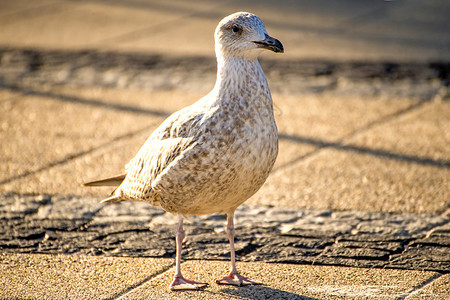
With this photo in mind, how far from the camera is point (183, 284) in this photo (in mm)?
4289

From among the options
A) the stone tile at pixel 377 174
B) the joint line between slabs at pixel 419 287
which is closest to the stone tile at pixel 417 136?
the stone tile at pixel 377 174

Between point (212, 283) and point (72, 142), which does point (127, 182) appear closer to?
point (212, 283)

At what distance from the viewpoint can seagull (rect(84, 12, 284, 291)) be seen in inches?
164

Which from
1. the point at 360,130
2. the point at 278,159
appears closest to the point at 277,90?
the point at 360,130

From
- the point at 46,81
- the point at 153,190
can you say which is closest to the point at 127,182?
the point at 153,190

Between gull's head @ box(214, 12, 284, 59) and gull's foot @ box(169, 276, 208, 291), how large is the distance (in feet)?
5.32

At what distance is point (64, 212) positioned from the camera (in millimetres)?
5605

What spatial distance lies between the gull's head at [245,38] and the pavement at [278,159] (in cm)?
63

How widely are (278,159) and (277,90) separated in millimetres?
2285

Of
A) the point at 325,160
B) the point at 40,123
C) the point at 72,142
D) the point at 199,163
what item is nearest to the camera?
the point at 199,163

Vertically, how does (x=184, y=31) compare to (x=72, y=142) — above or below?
above

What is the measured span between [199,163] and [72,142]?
3626 mm

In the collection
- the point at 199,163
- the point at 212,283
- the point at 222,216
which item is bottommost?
the point at 212,283

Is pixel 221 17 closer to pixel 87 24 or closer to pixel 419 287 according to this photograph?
pixel 87 24
